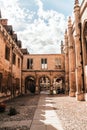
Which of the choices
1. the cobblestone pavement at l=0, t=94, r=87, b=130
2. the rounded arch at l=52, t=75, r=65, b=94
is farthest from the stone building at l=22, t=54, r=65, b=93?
the cobblestone pavement at l=0, t=94, r=87, b=130

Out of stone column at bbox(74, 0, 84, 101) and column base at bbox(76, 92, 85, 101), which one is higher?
stone column at bbox(74, 0, 84, 101)

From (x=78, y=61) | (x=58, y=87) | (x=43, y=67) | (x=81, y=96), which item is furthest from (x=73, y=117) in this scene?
(x=58, y=87)

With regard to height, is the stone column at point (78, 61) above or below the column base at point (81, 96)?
above

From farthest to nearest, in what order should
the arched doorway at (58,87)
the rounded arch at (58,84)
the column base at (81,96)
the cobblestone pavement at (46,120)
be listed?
the arched doorway at (58,87)
the rounded arch at (58,84)
the column base at (81,96)
the cobblestone pavement at (46,120)

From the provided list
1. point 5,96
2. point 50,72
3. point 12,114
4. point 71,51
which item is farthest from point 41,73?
point 12,114

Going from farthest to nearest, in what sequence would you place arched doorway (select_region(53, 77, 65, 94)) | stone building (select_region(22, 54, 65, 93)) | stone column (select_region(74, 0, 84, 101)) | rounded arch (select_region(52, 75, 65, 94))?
arched doorway (select_region(53, 77, 65, 94)) → rounded arch (select_region(52, 75, 65, 94)) → stone building (select_region(22, 54, 65, 93)) → stone column (select_region(74, 0, 84, 101))

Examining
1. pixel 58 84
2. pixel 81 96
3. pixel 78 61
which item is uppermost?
pixel 78 61

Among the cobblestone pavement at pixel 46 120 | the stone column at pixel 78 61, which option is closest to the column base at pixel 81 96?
the stone column at pixel 78 61

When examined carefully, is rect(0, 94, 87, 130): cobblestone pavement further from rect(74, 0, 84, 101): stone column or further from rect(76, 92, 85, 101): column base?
rect(74, 0, 84, 101): stone column

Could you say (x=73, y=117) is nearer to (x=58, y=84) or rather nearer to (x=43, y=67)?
(x=43, y=67)

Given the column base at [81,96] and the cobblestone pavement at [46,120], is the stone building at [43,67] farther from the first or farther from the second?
the cobblestone pavement at [46,120]

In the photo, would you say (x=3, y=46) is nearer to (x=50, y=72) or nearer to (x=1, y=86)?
(x=1, y=86)

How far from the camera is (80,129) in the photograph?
6648 millimetres

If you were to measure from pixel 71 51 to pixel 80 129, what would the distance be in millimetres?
18496
